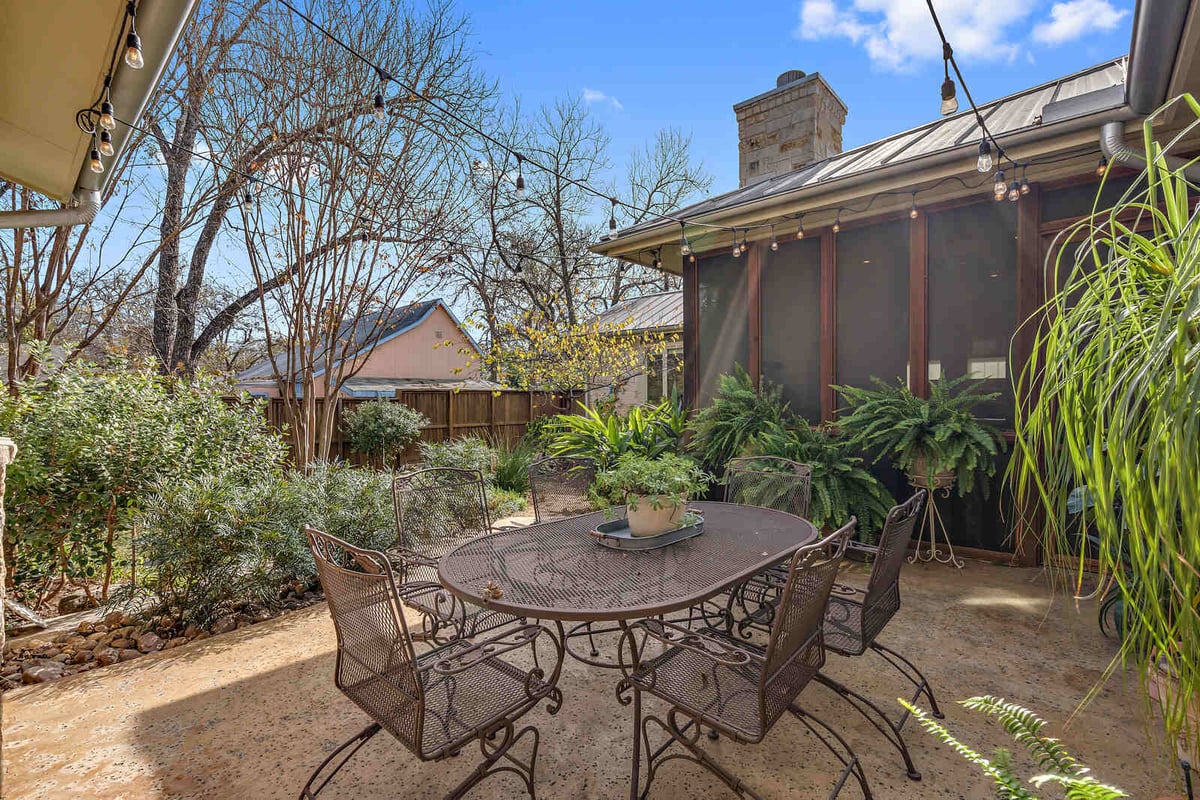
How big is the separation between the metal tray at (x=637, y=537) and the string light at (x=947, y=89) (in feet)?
→ 7.22

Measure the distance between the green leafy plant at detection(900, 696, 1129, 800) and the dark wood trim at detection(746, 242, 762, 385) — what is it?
14.0ft

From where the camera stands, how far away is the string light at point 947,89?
2.29 meters

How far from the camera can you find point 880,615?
2.12m

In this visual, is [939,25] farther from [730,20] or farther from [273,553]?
[273,553]

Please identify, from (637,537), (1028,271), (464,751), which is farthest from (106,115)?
(1028,271)

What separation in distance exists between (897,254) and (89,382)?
5710 mm

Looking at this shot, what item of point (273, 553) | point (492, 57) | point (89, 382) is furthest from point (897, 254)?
point (89, 382)

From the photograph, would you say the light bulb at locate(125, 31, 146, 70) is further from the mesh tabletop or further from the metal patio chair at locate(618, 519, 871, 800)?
the metal patio chair at locate(618, 519, 871, 800)

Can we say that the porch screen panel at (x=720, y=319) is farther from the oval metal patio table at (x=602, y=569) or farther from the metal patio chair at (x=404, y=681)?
the metal patio chair at (x=404, y=681)

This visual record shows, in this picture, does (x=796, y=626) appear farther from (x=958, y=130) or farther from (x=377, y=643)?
(x=958, y=130)

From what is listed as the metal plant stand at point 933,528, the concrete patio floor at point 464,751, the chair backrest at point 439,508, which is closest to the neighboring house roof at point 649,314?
the metal plant stand at point 933,528

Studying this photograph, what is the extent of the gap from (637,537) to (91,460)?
10.2 feet

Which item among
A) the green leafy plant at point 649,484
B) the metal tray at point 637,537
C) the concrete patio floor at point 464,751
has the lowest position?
the concrete patio floor at point 464,751

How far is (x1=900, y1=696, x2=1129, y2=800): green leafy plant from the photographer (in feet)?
2.74
